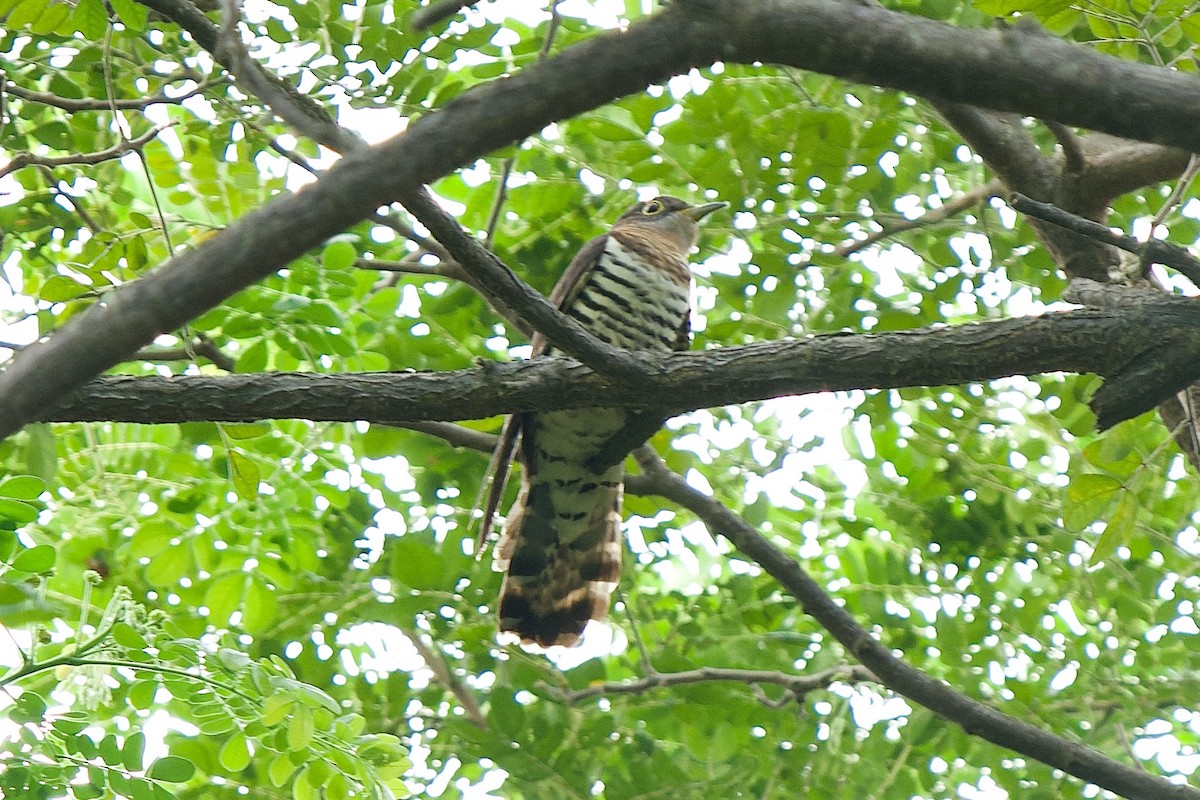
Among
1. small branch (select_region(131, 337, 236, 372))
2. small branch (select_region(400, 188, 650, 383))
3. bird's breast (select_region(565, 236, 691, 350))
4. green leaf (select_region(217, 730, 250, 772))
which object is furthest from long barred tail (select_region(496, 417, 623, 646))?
small branch (select_region(400, 188, 650, 383))

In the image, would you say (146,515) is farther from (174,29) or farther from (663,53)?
(663,53)

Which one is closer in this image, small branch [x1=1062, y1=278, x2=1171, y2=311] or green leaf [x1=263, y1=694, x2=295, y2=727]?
green leaf [x1=263, y1=694, x2=295, y2=727]

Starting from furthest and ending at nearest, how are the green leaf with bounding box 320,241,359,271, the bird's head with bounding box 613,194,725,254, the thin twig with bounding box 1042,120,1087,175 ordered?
the bird's head with bounding box 613,194,725,254 → the green leaf with bounding box 320,241,359,271 → the thin twig with bounding box 1042,120,1087,175

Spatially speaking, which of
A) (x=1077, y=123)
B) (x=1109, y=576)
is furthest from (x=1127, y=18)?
(x=1109, y=576)

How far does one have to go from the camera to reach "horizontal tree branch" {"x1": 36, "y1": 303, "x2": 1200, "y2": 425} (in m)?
3.06

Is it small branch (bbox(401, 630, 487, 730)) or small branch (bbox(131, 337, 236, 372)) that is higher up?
small branch (bbox(131, 337, 236, 372))

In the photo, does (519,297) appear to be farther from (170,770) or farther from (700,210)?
(700,210)

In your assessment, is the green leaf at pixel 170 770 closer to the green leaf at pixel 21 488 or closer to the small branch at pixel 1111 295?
the green leaf at pixel 21 488

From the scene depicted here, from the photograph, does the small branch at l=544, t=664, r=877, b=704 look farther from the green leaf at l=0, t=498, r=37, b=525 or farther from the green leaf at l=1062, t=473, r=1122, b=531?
the green leaf at l=0, t=498, r=37, b=525

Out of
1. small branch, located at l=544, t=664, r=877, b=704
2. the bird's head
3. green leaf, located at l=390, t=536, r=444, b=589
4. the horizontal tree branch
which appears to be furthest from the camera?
the bird's head

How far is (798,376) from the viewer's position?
313cm

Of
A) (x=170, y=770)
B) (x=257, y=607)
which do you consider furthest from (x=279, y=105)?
(x=257, y=607)

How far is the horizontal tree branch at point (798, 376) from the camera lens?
3.06 metres

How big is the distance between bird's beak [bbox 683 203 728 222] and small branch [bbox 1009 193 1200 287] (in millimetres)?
2020
